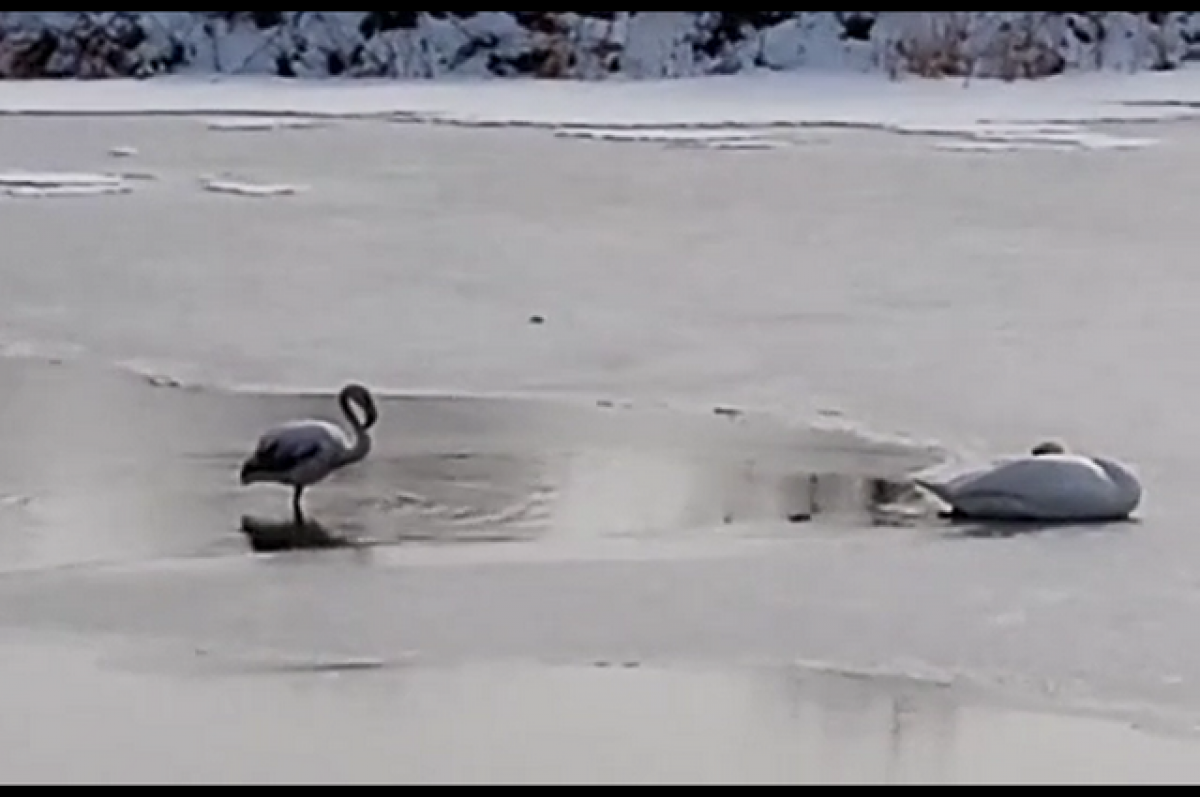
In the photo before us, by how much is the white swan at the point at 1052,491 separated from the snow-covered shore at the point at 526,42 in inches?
428

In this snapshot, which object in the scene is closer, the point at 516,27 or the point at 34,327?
the point at 34,327

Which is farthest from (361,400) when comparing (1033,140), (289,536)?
(1033,140)

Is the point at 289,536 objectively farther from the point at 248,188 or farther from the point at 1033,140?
the point at 1033,140

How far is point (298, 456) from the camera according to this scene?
5066 mm

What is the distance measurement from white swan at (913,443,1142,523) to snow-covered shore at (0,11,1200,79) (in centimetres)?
1088

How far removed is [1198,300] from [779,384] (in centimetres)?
182

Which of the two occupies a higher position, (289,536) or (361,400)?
(361,400)

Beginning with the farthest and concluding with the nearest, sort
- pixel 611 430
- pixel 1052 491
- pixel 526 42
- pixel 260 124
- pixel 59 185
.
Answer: pixel 526 42 → pixel 260 124 → pixel 59 185 → pixel 611 430 → pixel 1052 491

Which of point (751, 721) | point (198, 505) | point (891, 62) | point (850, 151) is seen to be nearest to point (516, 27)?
point (891, 62)

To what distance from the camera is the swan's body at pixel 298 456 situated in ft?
16.6

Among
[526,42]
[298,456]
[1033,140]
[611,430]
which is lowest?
[526,42]

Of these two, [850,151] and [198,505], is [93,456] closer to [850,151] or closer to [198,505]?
[198,505]

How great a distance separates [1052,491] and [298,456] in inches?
57.2

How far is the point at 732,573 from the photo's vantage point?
449 centimetres
